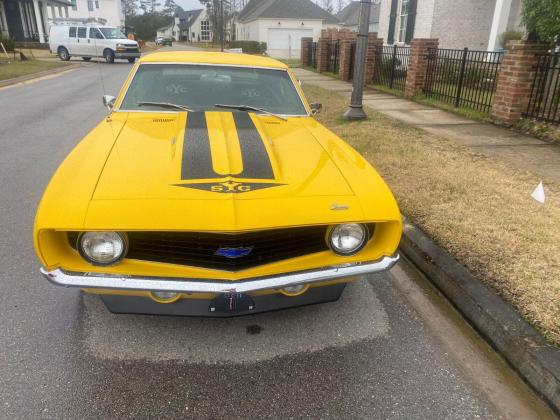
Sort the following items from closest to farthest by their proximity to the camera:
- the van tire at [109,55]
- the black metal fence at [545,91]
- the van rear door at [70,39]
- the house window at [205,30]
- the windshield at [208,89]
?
the windshield at [208,89] < the black metal fence at [545,91] < the van tire at [109,55] < the van rear door at [70,39] < the house window at [205,30]

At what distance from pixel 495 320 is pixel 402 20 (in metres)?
18.5

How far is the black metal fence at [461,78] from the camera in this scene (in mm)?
9477

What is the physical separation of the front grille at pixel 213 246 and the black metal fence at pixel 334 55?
1741 cm

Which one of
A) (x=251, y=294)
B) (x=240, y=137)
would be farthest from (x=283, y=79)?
(x=251, y=294)

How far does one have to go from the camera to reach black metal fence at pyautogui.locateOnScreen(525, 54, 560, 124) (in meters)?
7.20

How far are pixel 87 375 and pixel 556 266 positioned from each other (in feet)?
10.3

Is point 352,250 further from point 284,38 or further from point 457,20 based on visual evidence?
point 284,38

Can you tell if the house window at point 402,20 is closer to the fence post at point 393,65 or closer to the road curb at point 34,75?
the fence post at point 393,65

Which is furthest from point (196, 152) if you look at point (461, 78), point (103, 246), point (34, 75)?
point (34, 75)

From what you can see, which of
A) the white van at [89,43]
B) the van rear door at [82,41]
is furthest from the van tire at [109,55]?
the van rear door at [82,41]

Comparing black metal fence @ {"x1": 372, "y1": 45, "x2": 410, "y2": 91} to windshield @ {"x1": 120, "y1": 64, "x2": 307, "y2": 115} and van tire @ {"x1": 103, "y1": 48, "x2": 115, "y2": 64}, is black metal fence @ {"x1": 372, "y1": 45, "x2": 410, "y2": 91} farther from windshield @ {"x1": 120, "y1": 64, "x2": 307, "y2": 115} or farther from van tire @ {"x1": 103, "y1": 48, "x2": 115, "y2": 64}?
van tire @ {"x1": 103, "y1": 48, "x2": 115, "y2": 64}

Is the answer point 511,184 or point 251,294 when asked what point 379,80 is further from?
point 251,294

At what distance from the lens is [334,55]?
18.8m

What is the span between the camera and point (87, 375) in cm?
234
